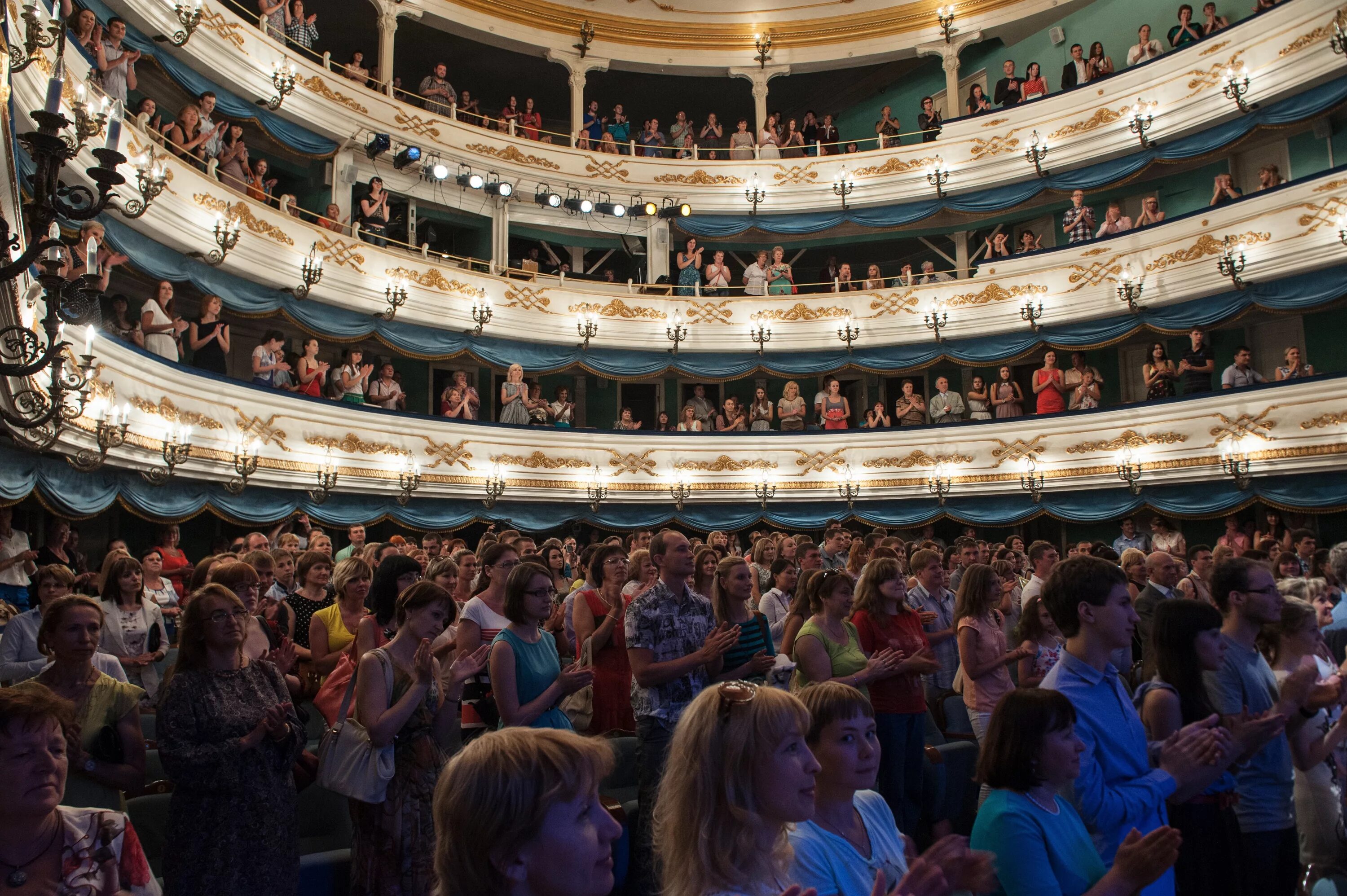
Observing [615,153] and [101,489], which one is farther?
[615,153]

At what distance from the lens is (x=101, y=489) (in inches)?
365

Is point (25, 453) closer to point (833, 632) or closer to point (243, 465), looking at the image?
point (243, 465)

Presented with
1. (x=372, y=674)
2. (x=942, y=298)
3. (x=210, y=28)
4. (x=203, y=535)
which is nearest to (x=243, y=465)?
(x=203, y=535)

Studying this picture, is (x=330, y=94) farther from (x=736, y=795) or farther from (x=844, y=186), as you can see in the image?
(x=736, y=795)

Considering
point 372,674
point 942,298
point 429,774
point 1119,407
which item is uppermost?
point 942,298

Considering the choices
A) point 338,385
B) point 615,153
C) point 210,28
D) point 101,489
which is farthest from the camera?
point 615,153

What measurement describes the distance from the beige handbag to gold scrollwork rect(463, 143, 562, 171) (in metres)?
15.3

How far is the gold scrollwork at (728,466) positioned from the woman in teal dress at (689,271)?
3411 millimetres

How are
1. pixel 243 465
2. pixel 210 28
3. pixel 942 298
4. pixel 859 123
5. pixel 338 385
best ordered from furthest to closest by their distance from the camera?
pixel 859 123 → pixel 942 298 → pixel 338 385 → pixel 210 28 → pixel 243 465

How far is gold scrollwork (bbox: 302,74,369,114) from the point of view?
14.5 metres

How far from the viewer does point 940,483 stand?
51.2 ft

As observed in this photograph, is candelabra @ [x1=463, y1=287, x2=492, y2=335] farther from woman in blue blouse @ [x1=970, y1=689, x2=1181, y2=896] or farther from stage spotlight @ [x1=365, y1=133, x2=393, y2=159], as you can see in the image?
woman in blue blouse @ [x1=970, y1=689, x2=1181, y2=896]

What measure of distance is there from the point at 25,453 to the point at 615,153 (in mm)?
12851

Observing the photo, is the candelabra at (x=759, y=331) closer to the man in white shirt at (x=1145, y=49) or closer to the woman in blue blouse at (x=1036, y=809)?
the man in white shirt at (x=1145, y=49)
